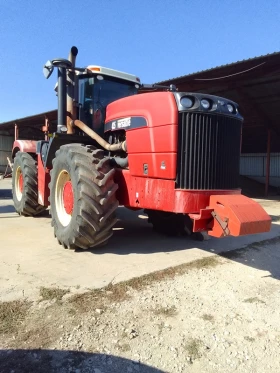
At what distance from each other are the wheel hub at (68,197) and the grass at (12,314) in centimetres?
204

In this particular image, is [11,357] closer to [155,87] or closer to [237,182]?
[237,182]

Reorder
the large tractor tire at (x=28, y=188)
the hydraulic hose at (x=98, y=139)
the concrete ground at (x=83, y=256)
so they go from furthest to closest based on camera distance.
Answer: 1. the large tractor tire at (x=28, y=188)
2. the hydraulic hose at (x=98, y=139)
3. the concrete ground at (x=83, y=256)

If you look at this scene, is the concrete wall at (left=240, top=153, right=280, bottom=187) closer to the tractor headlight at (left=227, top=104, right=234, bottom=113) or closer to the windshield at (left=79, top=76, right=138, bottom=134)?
the windshield at (left=79, top=76, right=138, bottom=134)

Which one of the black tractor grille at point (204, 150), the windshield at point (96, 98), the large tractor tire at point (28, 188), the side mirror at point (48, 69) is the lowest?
the large tractor tire at point (28, 188)

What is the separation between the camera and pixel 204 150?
405 centimetres

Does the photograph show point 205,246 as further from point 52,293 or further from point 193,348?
point 193,348

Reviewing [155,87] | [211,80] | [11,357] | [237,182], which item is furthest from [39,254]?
[211,80]

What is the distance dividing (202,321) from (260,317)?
59cm

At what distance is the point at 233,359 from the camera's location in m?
2.45

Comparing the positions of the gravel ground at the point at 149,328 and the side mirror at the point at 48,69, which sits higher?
the side mirror at the point at 48,69

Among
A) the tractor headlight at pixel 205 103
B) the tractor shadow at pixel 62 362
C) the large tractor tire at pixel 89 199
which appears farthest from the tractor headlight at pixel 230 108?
the tractor shadow at pixel 62 362

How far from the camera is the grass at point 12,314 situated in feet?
8.76

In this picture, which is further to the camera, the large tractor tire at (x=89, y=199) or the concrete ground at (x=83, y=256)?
the large tractor tire at (x=89, y=199)

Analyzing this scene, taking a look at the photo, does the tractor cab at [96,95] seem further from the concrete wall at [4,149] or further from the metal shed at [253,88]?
the concrete wall at [4,149]
